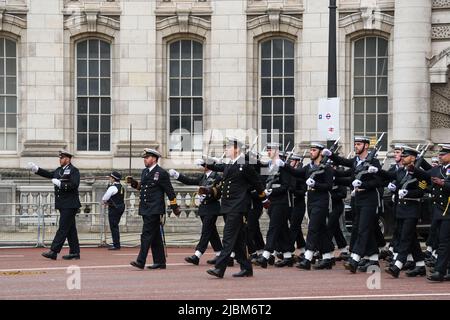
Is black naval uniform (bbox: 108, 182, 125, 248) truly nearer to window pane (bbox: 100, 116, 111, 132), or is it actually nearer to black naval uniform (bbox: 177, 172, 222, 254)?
black naval uniform (bbox: 177, 172, 222, 254)

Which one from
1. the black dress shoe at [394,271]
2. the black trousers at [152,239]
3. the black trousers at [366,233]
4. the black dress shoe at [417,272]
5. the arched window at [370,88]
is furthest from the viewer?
the arched window at [370,88]

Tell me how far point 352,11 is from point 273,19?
7.17 ft

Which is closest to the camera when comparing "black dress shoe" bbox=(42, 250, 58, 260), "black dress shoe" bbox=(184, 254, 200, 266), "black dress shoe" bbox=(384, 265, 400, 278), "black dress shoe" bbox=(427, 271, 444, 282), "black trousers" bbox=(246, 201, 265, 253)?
"black dress shoe" bbox=(427, 271, 444, 282)

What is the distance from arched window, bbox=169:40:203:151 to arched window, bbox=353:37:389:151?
14.5 ft

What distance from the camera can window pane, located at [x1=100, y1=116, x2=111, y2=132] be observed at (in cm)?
3462

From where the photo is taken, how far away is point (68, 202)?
2323cm

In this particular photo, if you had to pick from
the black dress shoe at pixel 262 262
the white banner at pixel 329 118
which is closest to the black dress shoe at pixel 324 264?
the black dress shoe at pixel 262 262

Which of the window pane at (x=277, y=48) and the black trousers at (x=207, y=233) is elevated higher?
the window pane at (x=277, y=48)

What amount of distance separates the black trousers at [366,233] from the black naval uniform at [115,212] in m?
7.63

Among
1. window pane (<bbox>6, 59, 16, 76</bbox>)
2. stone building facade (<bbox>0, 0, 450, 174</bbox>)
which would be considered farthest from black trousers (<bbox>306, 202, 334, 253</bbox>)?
window pane (<bbox>6, 59, 16, 76</bbox>)

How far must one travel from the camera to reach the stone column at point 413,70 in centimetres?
3256

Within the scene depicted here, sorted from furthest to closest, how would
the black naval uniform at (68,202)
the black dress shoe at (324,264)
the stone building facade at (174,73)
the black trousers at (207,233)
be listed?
the stone building facade at (174,73)
the black naval uniform at (68,202)
the black trousers at (207,233)
the black dress shoe at (324,264)

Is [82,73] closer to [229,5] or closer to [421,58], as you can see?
[229,5]

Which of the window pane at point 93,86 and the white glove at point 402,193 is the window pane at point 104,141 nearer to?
the window pane at point 93,86
